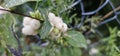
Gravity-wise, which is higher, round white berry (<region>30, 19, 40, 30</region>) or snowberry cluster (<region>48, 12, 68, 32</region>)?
snowberry cluster (<region>48, 12, 68, 32</region>)

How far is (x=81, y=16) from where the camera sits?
0.84 meters

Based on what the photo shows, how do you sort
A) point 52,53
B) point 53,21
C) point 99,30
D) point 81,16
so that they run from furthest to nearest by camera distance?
point 99,30 < point 81,16 < point 52,53 < point 53,21

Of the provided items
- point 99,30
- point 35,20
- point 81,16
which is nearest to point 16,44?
point 35,20

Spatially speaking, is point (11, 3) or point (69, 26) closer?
point (11, 3)

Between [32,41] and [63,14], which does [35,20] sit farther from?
[32,41]

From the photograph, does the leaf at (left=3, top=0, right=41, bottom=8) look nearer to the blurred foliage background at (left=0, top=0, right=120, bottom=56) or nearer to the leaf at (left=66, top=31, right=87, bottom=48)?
the blurred foliage background at (left=0, top=0, right=120, bottom=56)

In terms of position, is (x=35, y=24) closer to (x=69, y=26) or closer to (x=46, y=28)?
(x=46, y=28)

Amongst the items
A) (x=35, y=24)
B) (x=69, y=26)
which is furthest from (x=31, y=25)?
(x=69, y=26)

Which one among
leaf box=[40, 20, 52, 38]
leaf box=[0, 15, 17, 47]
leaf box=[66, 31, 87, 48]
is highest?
leaf box=[66, 31, 87, 48]

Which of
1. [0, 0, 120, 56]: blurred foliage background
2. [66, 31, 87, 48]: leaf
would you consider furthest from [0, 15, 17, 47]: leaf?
[66, 31, 87, 48]: leaf

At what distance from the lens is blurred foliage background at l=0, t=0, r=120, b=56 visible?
0.64m

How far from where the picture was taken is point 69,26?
30.0 inches

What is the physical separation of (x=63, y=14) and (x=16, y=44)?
124 mm

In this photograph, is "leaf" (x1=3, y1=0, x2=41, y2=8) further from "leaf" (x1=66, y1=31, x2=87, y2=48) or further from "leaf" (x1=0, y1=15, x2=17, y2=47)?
"leaf" (x1=66, y1=31, x2=87, y2=48)
